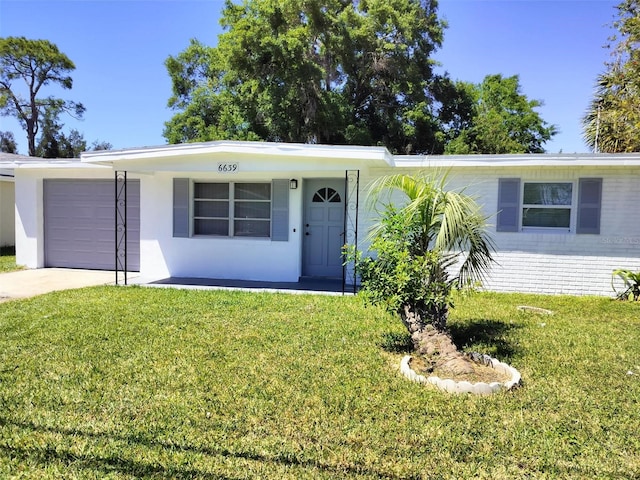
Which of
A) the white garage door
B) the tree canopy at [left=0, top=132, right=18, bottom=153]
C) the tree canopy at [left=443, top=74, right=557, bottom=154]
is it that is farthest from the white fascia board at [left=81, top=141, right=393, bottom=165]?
the tree canopy at [left=0, top=132, right=18, bottom=153]

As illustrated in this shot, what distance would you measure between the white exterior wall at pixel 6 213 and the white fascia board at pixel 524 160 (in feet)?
44.1

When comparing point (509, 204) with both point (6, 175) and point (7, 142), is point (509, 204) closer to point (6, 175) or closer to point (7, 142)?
point (6, 175)

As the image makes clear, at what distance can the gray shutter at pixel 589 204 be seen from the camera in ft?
26.3

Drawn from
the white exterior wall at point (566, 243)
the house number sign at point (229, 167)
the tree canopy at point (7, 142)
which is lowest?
the white exterior wall at point (566, 243)

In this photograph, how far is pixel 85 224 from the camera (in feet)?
34.7

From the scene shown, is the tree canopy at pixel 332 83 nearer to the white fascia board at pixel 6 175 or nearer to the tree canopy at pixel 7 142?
the white fascia board at pixel 6 175

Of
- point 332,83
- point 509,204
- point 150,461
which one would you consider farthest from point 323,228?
point 332,83

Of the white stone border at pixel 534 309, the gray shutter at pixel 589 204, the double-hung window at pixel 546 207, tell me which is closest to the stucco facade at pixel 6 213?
the double-hung window at pixel 546 207

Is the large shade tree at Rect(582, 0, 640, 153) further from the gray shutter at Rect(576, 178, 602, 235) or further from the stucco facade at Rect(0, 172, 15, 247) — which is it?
the stucco facade at Rect(0, 172, 15, 247)

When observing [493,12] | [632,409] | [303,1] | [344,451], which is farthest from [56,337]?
[303,1]

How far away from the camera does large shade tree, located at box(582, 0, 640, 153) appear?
1143 cm

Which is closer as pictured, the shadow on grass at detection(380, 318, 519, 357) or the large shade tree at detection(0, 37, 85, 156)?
the shadow on grass at detection(380, 318, 519, 357)

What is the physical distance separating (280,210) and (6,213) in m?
11.3

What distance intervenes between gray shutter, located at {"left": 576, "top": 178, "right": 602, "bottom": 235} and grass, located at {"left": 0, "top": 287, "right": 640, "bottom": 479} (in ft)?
7.90
